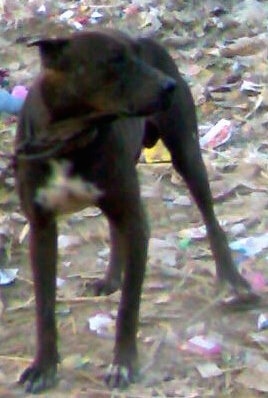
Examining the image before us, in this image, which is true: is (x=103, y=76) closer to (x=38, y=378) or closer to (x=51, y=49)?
(x=51, y=49)

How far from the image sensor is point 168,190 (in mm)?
4695

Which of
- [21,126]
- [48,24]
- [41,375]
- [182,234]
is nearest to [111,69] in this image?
[21,126]

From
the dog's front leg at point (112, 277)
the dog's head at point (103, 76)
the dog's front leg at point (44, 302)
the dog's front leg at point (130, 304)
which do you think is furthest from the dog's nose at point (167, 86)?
the dog's front leg at point (112, 277)

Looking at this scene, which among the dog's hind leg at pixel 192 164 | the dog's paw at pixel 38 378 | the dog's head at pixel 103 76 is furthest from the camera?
the dog's hind leg at pixel 192 164

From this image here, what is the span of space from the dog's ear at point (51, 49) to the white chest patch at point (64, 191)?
0.28 metres

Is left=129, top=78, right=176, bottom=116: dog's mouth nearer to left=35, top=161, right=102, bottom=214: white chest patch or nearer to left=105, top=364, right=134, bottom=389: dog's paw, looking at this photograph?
left=35, top=161, right=102, bottom=214: white chest patch

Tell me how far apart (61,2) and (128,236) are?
12.8 ft

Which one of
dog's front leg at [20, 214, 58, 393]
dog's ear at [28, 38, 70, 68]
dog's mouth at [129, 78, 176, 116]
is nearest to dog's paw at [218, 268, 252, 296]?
dog's front leg at [20, 214, 58, 393]

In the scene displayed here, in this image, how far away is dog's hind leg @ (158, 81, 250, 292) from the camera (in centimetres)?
365

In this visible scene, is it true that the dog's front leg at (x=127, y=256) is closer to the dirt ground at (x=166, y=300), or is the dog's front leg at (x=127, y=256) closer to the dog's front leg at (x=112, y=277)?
the dirt ground at (x=166, y=300)

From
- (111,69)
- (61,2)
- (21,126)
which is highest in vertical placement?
(111,69)

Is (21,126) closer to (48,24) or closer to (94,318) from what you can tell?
(94,318)

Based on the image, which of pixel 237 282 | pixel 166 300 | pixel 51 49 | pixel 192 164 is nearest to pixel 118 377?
pixel 166 300

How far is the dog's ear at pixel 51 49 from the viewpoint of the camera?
2949 mm
